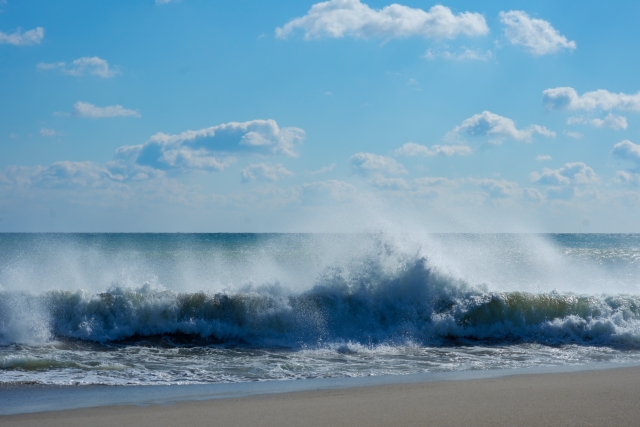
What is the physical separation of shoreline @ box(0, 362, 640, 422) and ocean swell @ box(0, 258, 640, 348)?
11.4ft

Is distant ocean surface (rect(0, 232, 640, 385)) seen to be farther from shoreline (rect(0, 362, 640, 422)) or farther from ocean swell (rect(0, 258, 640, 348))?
shoreline (rect(0, 362, 640, 422))

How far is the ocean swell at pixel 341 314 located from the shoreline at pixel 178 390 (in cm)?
348

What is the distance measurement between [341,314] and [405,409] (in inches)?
288

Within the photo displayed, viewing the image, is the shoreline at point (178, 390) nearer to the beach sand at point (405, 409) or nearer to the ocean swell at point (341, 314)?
the beach sand at point (405, 409)

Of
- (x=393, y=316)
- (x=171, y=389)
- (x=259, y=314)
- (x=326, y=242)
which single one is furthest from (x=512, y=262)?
(x=171, y=389)

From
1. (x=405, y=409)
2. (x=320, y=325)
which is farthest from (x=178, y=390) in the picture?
(x=320, y=325)

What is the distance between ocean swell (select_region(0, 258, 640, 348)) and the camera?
12352mm

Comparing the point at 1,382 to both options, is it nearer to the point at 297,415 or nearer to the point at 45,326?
the point at 45,326

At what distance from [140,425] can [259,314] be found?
7.34m

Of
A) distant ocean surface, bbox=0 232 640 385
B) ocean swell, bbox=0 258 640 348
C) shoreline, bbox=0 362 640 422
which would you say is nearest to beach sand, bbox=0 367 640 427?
shoreline, bbox=0 362 640 422

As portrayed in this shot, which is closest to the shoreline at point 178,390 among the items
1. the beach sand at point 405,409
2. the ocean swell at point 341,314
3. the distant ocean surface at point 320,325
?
the beach sand at point 405,409

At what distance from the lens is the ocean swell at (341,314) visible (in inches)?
486

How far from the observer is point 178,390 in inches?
308

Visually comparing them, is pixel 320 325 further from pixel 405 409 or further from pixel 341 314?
pixel 405 409
